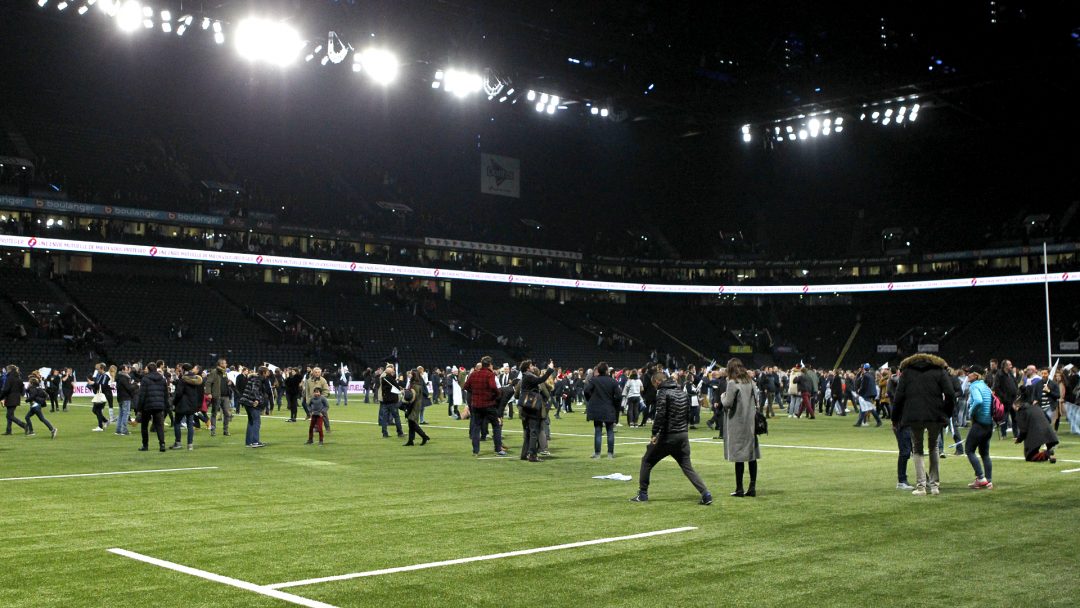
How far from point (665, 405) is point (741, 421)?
3.58ft

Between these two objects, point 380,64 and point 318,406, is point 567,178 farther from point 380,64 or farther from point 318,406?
point 318,406

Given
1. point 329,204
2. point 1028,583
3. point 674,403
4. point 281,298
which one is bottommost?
point 1028,583

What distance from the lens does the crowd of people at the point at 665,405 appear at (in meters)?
12.9

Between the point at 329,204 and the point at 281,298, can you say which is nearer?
the point at 281,298

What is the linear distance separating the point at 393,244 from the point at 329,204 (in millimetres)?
4810

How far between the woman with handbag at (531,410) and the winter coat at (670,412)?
5606 millimetres

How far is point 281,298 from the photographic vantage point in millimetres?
62281

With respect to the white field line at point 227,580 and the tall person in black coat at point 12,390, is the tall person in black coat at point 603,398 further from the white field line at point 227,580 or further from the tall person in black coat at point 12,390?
the tall person in black coat at point 12,390

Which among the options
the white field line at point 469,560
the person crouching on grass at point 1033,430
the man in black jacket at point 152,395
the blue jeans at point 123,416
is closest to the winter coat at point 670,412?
the white field line at point 469,560

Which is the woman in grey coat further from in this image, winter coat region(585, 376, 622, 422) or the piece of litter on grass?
winter coat region(585, 376, 622, 422)

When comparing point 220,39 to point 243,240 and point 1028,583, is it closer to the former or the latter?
point 243,240

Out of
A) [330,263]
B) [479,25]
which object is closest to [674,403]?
[479,25]

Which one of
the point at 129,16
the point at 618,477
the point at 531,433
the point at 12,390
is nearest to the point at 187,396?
the point at 12,390

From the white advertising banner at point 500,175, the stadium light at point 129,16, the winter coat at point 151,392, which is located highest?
the white advertising banner at point 500,175
